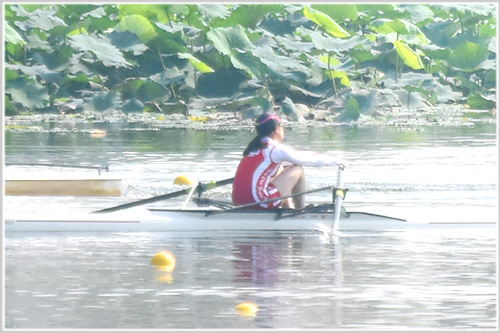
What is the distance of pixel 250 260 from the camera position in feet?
30.4

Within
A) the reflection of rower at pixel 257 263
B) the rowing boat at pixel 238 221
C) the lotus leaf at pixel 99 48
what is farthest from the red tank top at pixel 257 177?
the lotus leaf at pixel 99 48

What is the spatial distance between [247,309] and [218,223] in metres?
3.02

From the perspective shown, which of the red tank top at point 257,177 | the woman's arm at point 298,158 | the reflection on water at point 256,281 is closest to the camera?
the reflection on water at point 256,281

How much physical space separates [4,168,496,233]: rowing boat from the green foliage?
1032 centimetres

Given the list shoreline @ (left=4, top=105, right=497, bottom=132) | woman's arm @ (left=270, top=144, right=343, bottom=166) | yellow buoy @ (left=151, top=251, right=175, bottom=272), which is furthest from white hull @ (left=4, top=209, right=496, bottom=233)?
shoreline @ (left=4, top=105, right=497, bottom=132)

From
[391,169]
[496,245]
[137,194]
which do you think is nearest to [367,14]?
[391,169]

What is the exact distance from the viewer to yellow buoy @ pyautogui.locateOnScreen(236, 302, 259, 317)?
24.5ft

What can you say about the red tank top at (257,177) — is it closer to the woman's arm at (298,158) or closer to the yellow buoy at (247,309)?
the woman's arm at (298,158)

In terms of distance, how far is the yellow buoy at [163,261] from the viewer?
29.5ft

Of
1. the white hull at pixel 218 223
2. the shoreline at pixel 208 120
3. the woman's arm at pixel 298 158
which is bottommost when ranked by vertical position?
the white hull at pixel 218 223

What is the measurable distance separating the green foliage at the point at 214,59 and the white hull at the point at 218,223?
33.9ft

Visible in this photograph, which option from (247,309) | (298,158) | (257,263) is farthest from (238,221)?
(247,309)

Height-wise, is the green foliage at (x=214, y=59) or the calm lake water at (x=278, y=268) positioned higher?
the green foliage at (x=214, y=59)

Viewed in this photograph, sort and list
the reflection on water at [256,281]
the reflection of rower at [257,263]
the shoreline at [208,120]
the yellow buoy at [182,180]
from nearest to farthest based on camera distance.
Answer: the reflection on water at [256,281], the reflection of rower at [257,263], the yellow buoy at [182,180], the shoreline at [208,120]
